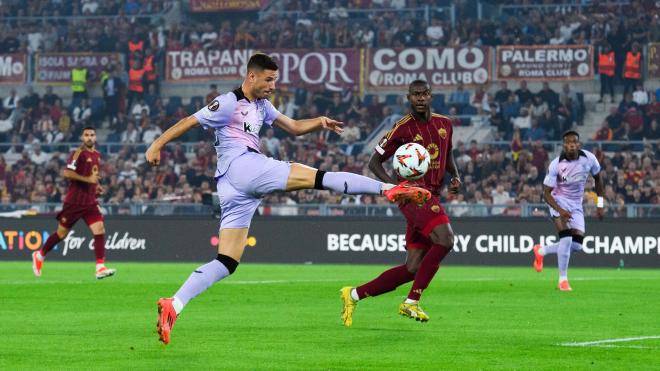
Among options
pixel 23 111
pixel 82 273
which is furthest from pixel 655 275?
pixel 23 111

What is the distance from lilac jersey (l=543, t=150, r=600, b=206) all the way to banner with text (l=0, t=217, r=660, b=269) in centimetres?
888

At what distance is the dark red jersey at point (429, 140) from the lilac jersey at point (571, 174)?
6643mm

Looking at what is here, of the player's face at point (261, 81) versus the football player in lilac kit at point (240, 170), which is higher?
the player's face at point (261, 81)

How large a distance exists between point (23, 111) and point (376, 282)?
30.7m

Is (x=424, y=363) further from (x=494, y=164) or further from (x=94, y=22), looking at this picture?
(x=94, y=22)

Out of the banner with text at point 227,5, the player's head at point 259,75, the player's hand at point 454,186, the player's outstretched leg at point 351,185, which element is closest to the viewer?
the player's outstretched leg at point 351,185

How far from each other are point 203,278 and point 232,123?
127 centimetres

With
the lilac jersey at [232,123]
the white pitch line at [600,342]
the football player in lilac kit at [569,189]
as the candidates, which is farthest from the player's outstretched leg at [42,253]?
the white pitch line at [600,342]

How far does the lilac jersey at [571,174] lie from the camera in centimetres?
1919

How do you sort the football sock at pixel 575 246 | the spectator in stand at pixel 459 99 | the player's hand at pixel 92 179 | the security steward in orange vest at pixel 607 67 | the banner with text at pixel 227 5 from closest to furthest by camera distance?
the football sock at pixel 575 246 → the player's hand at pixel 92 179 → the security steward in orange vest at pixel 607 67 → the spectator in stand at pixel 459 99 → the banner with text at pixel 227 5

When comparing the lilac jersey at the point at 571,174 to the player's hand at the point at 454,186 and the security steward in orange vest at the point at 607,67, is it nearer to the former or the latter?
the player's hand at the point at 454,186

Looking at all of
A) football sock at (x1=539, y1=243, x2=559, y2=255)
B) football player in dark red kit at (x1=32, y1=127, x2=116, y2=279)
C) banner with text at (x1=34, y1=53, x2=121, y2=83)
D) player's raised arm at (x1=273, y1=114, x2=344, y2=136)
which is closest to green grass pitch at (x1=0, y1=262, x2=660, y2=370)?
football sock at (x1=539, y1=243, x2=559, y2=255)

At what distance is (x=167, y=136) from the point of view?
10.3 meters

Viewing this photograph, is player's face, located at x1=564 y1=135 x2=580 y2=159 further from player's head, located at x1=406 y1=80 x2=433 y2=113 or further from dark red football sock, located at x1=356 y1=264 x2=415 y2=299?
dark red football sock, located at x1=356 y1=264 x2=415 y2=299
